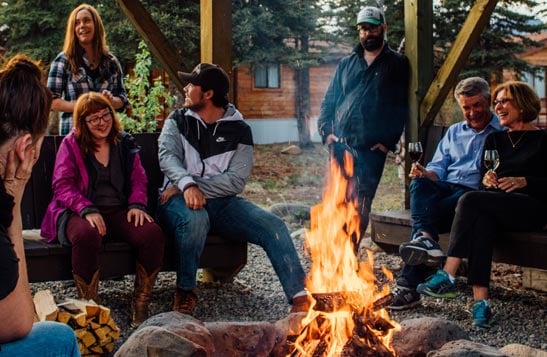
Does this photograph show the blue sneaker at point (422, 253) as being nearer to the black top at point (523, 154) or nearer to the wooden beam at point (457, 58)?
the black top at point (523, 154)

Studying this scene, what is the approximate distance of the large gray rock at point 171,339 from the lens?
3.20 meters

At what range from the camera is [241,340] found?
140 inches

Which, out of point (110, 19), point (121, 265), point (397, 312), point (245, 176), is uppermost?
point (110, 19)

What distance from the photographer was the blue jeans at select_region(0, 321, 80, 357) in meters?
2.23

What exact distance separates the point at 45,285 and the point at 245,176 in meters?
1.84

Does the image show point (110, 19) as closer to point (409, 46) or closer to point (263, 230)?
point (409, 46)

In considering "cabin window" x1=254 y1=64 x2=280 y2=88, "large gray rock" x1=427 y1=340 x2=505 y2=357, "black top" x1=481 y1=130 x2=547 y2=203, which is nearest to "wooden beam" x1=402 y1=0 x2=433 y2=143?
"black top" x1=481 y1=130 x2=547 y2=203

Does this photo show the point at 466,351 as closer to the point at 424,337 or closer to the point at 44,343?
the point at 424,337

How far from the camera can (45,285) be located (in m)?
5.63

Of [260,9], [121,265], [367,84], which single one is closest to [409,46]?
[367,84]

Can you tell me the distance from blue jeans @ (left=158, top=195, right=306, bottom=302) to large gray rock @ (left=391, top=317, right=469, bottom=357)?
3.63 ft

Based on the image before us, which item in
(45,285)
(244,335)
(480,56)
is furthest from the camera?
(480,56)

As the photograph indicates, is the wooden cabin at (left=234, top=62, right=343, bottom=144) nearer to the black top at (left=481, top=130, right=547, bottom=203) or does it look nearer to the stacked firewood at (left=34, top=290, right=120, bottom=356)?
the black top at (left=481, top=130, right=547, bottom=203)

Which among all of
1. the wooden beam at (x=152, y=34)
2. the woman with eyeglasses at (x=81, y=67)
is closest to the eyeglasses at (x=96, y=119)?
the woman with eyeglasses at (x=81, y=67)
